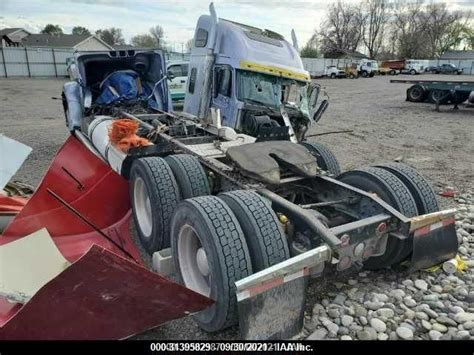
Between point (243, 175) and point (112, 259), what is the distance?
165 centimetres

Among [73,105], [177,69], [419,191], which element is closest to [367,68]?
[177,69]

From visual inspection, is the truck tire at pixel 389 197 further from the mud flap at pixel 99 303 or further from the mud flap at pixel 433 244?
the mud flap at pixel 99 303

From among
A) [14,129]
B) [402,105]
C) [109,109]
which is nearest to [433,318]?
[109,109]

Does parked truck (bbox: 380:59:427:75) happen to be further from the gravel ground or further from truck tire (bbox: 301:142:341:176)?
truck tire (bbox: 301:142:341:176)

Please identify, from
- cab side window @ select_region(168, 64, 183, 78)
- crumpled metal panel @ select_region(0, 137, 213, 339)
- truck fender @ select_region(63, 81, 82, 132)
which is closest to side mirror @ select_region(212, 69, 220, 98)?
truck fender @ select_region(63, 81, 82, 132)

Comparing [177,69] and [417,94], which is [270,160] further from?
[417,94]

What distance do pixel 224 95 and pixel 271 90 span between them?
921 mm

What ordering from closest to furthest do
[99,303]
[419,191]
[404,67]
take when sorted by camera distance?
[99,303]
[419,191]
[404,67]

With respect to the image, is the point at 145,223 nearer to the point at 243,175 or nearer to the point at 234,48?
the point at 243,175

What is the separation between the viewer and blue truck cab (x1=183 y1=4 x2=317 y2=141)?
768 cm

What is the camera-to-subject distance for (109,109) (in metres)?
7.91

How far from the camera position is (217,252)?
9.21 ft

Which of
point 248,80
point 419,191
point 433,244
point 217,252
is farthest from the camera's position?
point 248,80

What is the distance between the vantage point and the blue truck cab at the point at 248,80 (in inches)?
302
